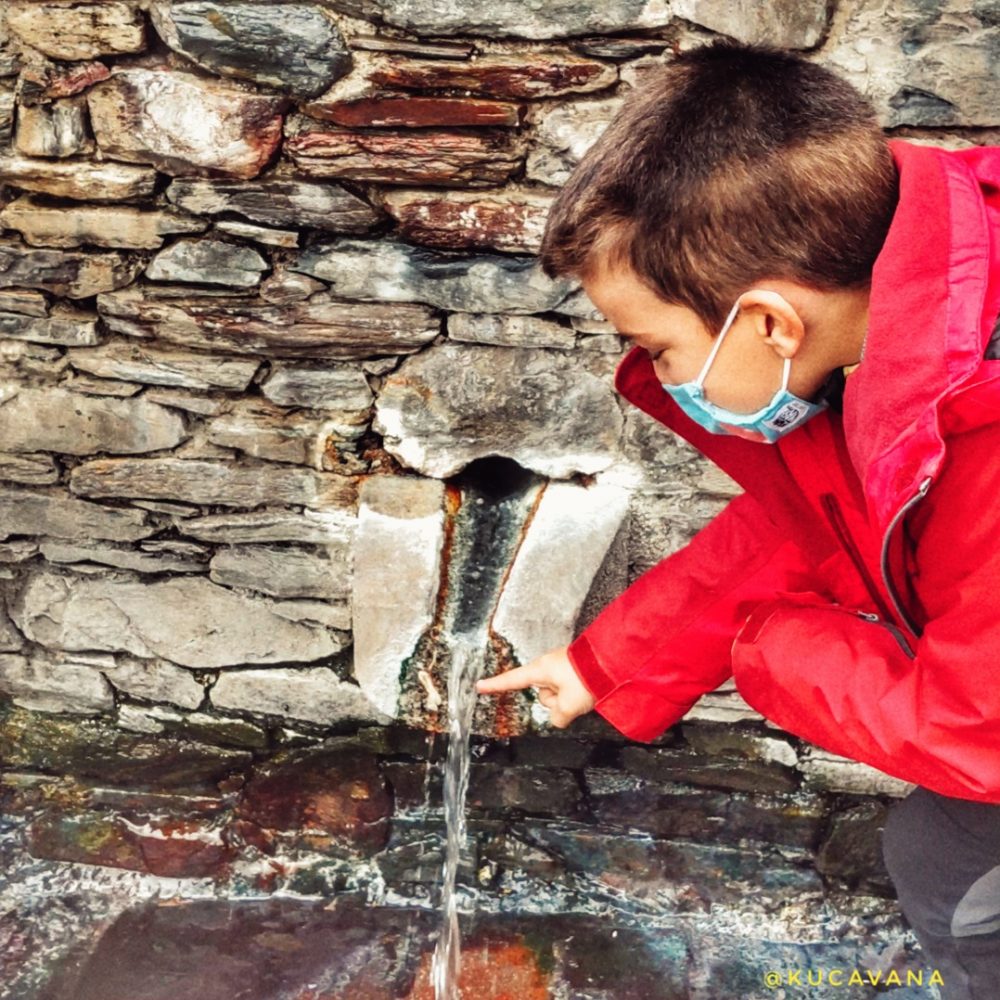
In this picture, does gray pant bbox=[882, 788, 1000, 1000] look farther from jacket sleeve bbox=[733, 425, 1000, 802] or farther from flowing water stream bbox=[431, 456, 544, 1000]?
flowing water stream bbox=[431, 456, 544, 1000]

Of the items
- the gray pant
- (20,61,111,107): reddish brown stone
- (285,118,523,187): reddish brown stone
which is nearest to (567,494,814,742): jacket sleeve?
the gray pant

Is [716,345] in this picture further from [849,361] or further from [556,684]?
[556,684]

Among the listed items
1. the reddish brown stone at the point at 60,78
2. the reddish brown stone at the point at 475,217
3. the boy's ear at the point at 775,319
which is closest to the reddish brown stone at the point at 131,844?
the reddish brown stone at the point at 475,217

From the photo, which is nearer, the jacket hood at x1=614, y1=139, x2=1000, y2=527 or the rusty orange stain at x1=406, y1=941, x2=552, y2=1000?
the jacket hood at x1=614, y1=139, x2=1000, y2=527

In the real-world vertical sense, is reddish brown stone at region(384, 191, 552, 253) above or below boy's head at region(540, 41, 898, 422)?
below

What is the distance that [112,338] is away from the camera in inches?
83.9

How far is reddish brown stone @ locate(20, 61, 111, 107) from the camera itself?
192 cm

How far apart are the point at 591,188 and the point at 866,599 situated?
0.77 m

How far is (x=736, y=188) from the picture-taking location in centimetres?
130

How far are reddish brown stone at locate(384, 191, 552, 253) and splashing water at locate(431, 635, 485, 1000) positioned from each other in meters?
0.75

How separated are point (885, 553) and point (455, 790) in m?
1.31

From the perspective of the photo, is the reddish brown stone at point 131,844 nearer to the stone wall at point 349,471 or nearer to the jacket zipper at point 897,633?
the stone wall at point 349,471
